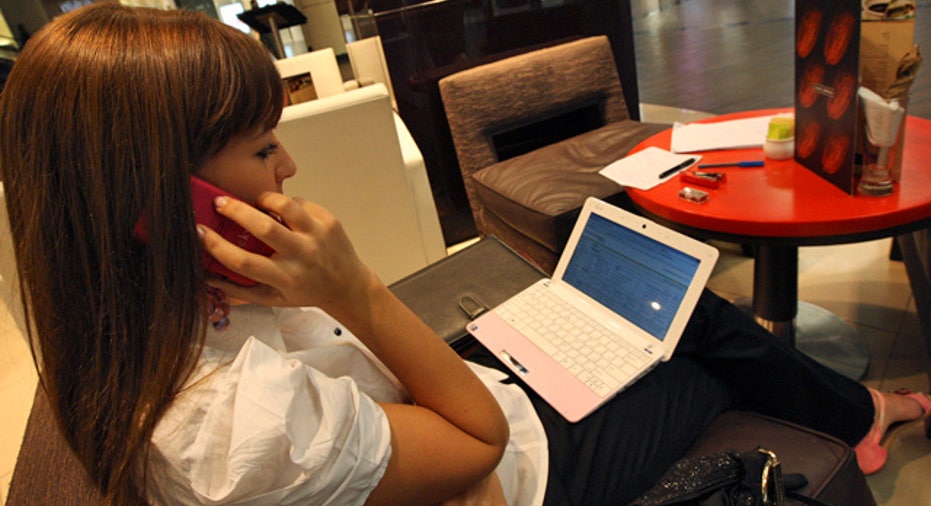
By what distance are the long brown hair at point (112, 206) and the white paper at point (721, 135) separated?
1.38 metres

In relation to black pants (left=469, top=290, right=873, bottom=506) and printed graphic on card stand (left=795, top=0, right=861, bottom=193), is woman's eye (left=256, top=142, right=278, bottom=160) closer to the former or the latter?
black pants (left=469, top=290, right=873, bottom=506)

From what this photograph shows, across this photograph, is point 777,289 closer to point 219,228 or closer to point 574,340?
point 574,340

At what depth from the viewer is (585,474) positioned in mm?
927

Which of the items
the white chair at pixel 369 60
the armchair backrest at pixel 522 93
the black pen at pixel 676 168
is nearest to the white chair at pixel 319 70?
the white chair at pixel 369 60

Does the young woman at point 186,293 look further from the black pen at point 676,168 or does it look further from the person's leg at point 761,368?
the black pen at point 676,168

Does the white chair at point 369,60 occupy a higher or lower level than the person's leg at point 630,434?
higher

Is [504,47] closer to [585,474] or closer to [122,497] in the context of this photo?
[585,474]

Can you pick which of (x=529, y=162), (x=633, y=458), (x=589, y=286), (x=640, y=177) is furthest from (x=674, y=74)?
(x=633, y=458)

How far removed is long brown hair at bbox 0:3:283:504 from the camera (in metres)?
0.61

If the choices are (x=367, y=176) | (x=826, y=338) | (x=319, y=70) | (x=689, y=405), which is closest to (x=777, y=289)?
(x=826, y=338)

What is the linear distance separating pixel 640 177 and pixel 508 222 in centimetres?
76

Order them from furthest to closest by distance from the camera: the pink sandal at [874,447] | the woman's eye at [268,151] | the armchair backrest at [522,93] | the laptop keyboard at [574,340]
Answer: the armchair backrest at [522,93]
the pink sandal at [874,447]
the laptop keyboard at [574,340]
the woman's eye at [268,151]

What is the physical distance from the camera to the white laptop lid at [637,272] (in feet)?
3.59

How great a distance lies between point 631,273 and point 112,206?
93 centimetres
